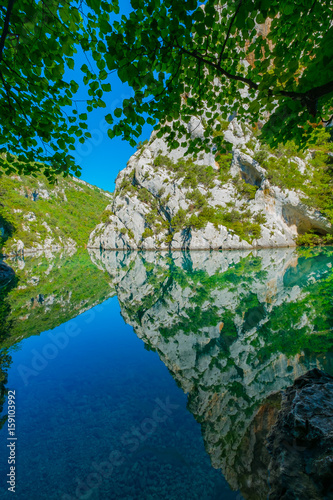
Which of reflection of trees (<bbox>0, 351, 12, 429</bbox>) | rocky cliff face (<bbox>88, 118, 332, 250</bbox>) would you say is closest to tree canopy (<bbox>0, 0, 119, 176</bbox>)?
reflection of trees (<bbox>0, 351, 12, 429</bbox>)

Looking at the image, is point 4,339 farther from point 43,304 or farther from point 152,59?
point 152,59

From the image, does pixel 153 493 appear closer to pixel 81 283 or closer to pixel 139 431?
pixel 139 431

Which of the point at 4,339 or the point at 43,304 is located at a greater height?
the point at 43,304

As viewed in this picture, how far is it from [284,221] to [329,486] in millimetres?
49356

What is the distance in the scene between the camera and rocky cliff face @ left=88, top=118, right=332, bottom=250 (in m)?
42.9

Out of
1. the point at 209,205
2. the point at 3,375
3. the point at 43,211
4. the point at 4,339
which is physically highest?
the point at 43,211

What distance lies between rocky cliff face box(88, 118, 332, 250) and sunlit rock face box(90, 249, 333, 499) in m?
34.0

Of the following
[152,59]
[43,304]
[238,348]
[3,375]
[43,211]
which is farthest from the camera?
[43,211]

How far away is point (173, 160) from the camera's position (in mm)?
60406

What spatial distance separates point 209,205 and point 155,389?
48.9 metres

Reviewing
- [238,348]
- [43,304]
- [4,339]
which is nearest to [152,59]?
[238,348]

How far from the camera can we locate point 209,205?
49875 millimetres

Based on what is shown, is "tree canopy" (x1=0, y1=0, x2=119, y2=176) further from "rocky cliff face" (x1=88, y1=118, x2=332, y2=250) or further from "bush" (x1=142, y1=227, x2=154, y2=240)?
"bush" (x1=142, y1=227, x2=154, y2=240)

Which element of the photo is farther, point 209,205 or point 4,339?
point 209,205
